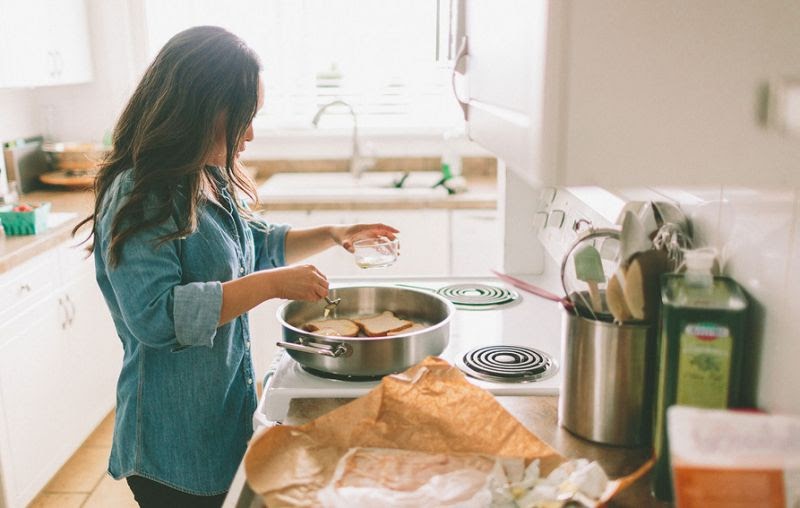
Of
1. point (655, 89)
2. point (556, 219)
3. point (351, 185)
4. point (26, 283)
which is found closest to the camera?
point (655, 89)

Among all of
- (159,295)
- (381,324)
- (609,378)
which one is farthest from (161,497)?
(609,378)

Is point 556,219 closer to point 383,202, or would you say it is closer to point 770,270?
point 770,270

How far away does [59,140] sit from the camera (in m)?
3.82

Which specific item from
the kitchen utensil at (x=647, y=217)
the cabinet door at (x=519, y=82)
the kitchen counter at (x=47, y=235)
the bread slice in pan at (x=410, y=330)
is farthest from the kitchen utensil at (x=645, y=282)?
the kitchen counter at (x=47, y=235)

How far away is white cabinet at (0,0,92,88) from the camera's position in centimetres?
289

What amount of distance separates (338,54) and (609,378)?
10.4 ft

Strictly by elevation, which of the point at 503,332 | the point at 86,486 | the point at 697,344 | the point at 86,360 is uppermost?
the point at 697,344

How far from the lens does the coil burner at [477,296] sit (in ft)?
6.06

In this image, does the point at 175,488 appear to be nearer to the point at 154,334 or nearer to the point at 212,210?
the point at 154,334

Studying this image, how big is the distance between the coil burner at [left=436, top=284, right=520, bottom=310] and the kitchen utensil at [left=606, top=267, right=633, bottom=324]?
2.58 feet

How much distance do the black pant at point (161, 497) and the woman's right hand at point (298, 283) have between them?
458 mm

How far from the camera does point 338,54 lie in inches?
154

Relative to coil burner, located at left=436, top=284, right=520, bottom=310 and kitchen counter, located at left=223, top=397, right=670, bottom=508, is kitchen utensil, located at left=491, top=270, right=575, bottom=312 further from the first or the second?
kitchen counter, located at left=223, top=397, right=670, bottom=508

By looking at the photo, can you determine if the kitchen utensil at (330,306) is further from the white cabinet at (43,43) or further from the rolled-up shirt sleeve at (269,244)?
the white cabinet at (43,43)
